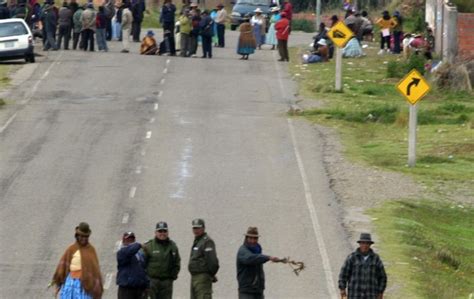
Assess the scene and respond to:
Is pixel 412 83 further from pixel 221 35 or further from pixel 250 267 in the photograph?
pixel 221 35


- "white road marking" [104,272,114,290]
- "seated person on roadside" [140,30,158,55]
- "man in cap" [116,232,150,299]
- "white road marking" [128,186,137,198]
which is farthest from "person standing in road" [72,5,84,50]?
"man in cap" [116,232,150,299]

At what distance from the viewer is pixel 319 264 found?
21688 mm

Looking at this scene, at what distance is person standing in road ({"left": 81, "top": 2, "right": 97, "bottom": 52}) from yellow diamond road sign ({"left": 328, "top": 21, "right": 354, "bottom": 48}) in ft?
36.4

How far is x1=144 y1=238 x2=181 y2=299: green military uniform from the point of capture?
16.7 meters

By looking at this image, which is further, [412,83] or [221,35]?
[221,35]

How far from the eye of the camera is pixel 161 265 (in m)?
16.7

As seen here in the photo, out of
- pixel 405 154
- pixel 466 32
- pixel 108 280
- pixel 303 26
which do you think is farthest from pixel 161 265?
pixel 303 26

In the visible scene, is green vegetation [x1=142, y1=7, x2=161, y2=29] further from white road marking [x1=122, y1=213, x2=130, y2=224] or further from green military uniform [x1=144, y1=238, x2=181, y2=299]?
green military uniform [x1=144, y1=238, x2=181, y2=299]

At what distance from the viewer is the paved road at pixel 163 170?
22.2 metres

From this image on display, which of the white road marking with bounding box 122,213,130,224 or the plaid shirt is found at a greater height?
the plaid shirt

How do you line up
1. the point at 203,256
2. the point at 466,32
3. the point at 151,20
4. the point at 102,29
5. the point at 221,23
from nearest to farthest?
the point at 203,256
the point at 466,32
the point at 102,29
the point at 221,23
the point at 151,20

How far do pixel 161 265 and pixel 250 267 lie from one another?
105cm

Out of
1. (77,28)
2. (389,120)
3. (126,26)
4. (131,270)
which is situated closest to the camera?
(131,270)

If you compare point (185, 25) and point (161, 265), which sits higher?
point (161, 265)
